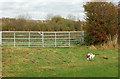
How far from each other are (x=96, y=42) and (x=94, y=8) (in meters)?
3.06

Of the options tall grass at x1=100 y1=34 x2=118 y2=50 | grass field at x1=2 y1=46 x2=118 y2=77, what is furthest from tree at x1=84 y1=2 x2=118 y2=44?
grass field at x1=2 y1=46 x2=118 y2=77

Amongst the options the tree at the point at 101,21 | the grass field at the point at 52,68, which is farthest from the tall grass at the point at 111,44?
the grass field at the point at 52,68

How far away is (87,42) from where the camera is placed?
17.0m

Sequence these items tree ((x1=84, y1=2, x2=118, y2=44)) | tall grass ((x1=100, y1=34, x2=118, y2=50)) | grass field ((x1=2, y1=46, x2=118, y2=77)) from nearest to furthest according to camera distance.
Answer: grass field ((x1=2, y1=46, x2=118, y2=77)) → tall grass ((x1=100, y1=34, x2=118, y2=50)) → tree ((x1=84, y1=2, x2=118, y2=44))

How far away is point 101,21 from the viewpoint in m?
15.8

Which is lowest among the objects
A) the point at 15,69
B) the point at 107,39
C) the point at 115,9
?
the point at 15,69

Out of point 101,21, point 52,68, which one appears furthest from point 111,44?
point 52,68

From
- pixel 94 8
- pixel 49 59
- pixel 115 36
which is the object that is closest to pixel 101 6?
pixel 94 8

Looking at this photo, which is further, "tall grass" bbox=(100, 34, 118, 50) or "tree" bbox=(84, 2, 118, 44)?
"tree" bbox=(84, 2, 118, 44)

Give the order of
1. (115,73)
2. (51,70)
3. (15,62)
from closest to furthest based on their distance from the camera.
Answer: (115,73), (51,70), (15,62)

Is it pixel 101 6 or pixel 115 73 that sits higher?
pixel 101 6

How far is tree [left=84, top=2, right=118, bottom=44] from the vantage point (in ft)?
52.0

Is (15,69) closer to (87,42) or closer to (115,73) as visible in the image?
(115,73)

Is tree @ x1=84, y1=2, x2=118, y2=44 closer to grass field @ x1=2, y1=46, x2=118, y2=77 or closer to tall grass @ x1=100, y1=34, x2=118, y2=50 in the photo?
tall grass @ x1=100, y1=34, x2=118, y2=50
